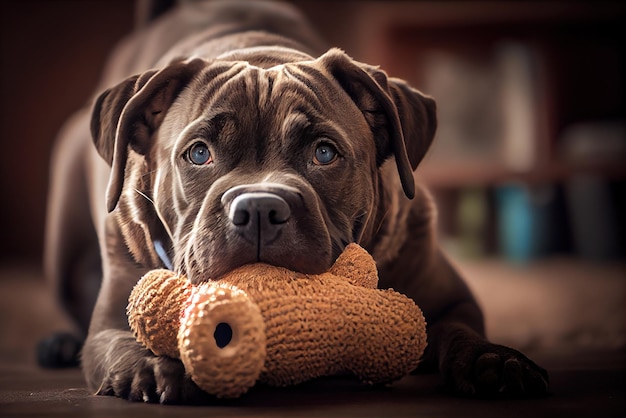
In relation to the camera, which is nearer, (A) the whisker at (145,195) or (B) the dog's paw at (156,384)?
→ (B) the dog's paw at (156,384)

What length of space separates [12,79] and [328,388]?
4.18 metres

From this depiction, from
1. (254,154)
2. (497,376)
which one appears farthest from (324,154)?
(497,376)

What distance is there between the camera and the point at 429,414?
1.34 metres

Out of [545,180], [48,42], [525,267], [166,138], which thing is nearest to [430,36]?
[545,180]

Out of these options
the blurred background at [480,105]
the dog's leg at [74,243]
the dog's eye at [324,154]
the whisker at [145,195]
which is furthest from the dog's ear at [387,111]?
the blurred background at [480,105]

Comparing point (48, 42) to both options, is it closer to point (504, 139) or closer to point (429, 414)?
point (504, 139)

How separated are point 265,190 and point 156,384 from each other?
0.36 meters

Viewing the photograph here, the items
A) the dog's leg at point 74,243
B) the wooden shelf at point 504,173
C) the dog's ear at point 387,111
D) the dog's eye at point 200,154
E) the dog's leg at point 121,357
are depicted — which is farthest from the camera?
the wooden shelf at point 504,173

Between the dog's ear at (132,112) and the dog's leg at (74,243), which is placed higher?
the dog's ear at (132,112)

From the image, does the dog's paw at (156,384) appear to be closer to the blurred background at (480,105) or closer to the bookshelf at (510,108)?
the blurred background at (480,105)

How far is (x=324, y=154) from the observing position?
161 centimetres

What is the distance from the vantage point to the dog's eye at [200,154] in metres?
1.59

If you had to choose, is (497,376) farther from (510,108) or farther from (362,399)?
(510,108)

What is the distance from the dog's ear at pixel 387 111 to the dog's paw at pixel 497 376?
365mm
